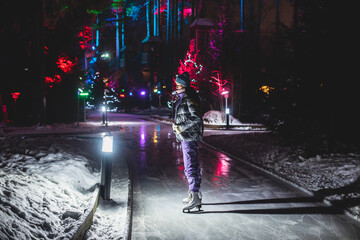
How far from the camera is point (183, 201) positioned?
5.91 meters

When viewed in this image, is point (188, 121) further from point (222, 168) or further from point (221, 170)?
point (222, 168)

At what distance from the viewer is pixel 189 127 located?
5.45 m

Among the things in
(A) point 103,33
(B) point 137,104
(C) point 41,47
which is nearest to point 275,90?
(C) point 41,47

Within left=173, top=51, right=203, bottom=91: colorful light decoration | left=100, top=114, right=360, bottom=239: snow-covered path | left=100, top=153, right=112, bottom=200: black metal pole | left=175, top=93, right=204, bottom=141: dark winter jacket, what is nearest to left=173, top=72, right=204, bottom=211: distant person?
left=175, top=93, right=204, bottom=141: dark winter jacket

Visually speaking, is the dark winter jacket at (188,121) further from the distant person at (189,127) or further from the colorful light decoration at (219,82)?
the colorful light decoration at (219,82)

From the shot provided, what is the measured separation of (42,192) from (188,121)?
2.69 m

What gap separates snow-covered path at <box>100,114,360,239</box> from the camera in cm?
472

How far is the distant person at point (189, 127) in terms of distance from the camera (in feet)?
17.9

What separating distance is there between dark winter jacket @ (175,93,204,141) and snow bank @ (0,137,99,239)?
198cm

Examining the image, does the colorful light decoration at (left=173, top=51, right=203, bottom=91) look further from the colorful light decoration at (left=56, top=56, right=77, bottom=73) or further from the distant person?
the distant person

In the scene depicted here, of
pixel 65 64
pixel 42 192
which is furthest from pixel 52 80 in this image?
pixel 42 192

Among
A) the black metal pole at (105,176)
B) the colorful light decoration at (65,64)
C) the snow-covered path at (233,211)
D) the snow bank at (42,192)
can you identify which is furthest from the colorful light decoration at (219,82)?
the black metal pole at (105,176)

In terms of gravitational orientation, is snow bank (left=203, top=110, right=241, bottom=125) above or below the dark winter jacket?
below

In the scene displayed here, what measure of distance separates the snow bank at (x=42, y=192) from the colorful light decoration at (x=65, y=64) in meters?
19.0
